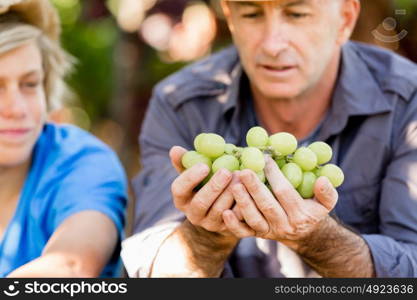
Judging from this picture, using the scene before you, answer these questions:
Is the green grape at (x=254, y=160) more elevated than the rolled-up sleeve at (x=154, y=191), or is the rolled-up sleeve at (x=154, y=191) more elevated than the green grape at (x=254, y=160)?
the green grape at (x=254, y=160)

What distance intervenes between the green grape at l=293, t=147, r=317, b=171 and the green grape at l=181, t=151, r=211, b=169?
247 millimetres

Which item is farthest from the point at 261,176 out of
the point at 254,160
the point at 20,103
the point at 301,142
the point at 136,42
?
the point at 136,42

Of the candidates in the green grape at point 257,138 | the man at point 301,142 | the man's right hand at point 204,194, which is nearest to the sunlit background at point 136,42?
the man at point 301,142

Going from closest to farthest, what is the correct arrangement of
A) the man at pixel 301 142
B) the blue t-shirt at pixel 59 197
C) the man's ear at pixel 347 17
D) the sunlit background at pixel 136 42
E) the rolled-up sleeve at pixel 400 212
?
the man at pixel 301 142 < the rolled-up sleeve at pixel 400 212 < the blue t-shirt at pixel 59 197 < the man's ear at pixel 347 17 < the sunlit background at pixel 136 42

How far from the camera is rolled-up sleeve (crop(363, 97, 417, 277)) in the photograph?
2279 mm

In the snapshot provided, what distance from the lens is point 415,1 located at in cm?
413

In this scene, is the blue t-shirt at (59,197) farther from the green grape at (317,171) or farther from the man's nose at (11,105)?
the green grape at (317,171)

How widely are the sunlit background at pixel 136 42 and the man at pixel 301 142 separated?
1.31 metres

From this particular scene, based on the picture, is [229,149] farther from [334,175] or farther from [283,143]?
[334,175]

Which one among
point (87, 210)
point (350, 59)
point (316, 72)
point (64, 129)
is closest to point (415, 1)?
point (350, 59)

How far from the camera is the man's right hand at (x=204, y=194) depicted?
1883 mm

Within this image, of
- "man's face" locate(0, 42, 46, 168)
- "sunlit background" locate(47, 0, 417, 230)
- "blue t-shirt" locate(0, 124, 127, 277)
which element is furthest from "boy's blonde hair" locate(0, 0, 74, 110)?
"sunlit background" locate(47, 0, 417, 230)

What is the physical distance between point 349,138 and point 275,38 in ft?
1.66

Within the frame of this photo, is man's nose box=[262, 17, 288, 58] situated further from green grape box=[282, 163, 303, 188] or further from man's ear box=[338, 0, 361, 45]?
green grape box=[282, 163, 303, 188]
